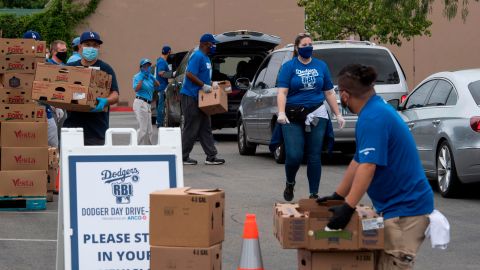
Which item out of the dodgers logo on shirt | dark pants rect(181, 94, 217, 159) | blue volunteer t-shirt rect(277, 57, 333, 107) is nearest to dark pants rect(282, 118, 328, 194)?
blue volunteer t-shirt rect(277, 57, 333, 107)

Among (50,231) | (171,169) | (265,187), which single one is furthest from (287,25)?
(171,169)

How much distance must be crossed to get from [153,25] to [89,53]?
32.0 meters

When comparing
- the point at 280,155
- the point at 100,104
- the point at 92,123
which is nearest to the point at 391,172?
the point at 100,104

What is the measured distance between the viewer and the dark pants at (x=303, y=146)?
1213 centimetres

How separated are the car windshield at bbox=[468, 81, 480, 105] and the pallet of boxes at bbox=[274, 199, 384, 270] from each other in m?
7.23

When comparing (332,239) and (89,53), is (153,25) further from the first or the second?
(332,239)

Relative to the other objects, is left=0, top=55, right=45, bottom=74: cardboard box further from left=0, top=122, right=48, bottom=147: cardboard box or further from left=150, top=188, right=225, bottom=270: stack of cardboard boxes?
left=150, top=188, right=225, bottom=270: stack of cardboard boxes

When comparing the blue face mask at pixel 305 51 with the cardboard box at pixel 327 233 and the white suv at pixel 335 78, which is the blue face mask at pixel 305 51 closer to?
the white suv at pixel 335 78

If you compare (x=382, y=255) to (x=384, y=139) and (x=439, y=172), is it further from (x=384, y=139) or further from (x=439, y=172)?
(x=439, y=172)

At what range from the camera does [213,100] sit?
17094mm

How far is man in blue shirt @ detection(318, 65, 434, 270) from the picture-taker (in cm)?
615

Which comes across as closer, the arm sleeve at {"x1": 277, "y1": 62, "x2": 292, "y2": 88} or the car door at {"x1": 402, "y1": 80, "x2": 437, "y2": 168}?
the arm sleeve at {"x1": 277, "y1": 62, "x2": 292, "y2": 88}

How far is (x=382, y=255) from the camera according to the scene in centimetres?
633

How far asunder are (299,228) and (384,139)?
67 cm
